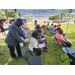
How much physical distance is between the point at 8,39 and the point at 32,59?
117 cm

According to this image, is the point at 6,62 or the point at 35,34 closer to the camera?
the point at 35,34

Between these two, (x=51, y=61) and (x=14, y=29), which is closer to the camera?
(x=14, y=29)

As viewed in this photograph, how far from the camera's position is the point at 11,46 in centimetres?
226

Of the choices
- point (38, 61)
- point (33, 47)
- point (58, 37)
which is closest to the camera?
point (38, 61)

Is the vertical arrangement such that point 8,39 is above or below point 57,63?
above

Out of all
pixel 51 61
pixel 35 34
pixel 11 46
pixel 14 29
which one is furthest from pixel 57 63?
pixel 14 29

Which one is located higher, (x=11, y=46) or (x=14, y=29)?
(x=14, y=29)

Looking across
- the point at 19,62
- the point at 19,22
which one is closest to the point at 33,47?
the point at 19,62

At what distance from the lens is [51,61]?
2670 mm

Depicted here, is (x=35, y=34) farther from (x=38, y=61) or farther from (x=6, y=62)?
(x=6, y=62)

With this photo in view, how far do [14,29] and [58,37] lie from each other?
7.86 feet

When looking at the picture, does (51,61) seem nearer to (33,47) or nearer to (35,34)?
(33,47)
